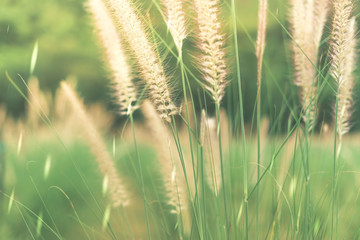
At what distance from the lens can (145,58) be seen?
879mm

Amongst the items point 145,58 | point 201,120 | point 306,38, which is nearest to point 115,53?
point 145,58

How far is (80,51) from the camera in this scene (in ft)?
19.0

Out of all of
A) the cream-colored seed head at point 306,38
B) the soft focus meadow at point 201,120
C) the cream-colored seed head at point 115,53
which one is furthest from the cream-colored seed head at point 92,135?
the cream-colored seed head at point 306,38

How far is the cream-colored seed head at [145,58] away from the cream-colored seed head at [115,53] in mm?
72

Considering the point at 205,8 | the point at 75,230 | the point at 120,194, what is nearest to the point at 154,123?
the point at 120,194

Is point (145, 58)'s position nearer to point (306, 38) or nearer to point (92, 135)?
point (92, 135)

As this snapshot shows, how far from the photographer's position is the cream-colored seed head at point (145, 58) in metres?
0.88

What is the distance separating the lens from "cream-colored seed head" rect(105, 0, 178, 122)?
880 millimetres

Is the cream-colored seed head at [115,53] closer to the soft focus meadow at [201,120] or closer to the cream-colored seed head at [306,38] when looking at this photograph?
the soft focus meadow at [201,120]

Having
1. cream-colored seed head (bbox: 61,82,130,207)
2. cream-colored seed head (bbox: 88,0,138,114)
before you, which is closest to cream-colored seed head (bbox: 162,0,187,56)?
cream-colored seed head (bbox: 88,0,138,114)

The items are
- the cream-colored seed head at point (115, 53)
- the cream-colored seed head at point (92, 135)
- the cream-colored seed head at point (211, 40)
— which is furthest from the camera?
the cream-colored seed head at point (92, 135)

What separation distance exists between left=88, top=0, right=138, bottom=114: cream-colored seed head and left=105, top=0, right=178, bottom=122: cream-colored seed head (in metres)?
0.07

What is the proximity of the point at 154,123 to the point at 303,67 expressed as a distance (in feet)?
1.29

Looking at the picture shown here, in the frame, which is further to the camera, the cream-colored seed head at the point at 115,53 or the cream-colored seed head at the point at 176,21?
the cream-colored seed head at the point at 115,53
